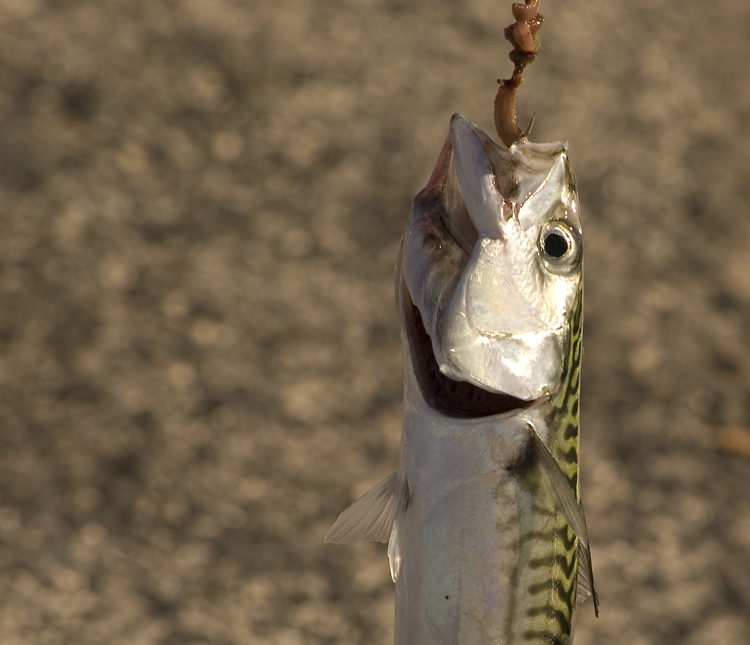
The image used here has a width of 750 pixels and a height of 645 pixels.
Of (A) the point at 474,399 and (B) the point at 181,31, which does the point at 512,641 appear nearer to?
(A) the point at 474,399

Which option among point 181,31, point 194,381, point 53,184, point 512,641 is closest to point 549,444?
point 512,641

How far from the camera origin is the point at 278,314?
476cm

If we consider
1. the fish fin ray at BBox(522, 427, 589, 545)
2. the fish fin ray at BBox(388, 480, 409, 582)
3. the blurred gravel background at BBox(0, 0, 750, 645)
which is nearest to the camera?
the fish fin ray at BBox(522, 427, 589, 545)

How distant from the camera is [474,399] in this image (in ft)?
5.61

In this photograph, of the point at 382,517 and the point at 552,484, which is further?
the point at 382,517

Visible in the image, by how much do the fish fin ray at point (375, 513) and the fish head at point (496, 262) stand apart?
0.28 m

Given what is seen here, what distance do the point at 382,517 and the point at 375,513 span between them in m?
0.02

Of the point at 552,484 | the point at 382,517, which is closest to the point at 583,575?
the point at 552,484

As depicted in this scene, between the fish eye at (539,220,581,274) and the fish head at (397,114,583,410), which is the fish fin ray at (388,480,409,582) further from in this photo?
the fish eye at (539,220,581,274)

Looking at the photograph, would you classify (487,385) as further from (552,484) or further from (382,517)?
(382,517)

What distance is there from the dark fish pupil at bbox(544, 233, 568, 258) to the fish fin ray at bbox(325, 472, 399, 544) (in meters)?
0.55

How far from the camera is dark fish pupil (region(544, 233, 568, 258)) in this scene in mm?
1688

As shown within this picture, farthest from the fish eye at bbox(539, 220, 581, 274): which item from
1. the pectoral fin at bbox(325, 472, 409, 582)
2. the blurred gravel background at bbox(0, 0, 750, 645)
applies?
the blurred gravel background at bbox(0, 0, 750, 645)

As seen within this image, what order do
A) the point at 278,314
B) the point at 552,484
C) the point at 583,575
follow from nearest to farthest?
the point at 552,484 → the point at 583,575 → the point at 278,314
